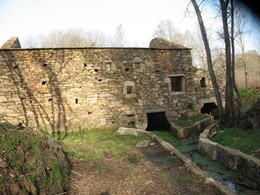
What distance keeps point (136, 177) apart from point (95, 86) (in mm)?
6814

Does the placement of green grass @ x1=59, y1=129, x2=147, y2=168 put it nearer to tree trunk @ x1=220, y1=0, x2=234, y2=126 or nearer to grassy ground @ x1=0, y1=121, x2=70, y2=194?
grassy ground @ x1=0, y1=121, x2=70, y2=194

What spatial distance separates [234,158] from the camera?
5625 mm

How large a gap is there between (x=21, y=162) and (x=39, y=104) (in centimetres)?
720

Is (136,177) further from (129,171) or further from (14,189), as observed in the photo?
(14,189)

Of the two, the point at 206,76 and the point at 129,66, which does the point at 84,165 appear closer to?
the point at 129,66

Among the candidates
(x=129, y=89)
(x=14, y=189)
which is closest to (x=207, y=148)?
(x=14, y=189)

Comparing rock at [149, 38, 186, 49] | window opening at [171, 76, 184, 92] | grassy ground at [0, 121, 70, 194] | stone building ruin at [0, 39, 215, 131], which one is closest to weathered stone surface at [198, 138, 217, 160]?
grassy ground at [0, 121, 70, 194]

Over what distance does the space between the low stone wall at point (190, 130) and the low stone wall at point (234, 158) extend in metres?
2.25

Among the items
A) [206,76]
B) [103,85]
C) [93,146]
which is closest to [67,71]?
[103,85]

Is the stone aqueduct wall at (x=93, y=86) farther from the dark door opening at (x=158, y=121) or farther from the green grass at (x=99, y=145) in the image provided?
the dark door opening at (x=158, y=121)

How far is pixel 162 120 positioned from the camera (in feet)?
43.3

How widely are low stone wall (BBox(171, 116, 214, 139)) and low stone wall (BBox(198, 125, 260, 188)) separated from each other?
7.37ft

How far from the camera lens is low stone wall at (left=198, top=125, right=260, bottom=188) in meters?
4.81

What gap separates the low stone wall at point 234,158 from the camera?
4.81 m
